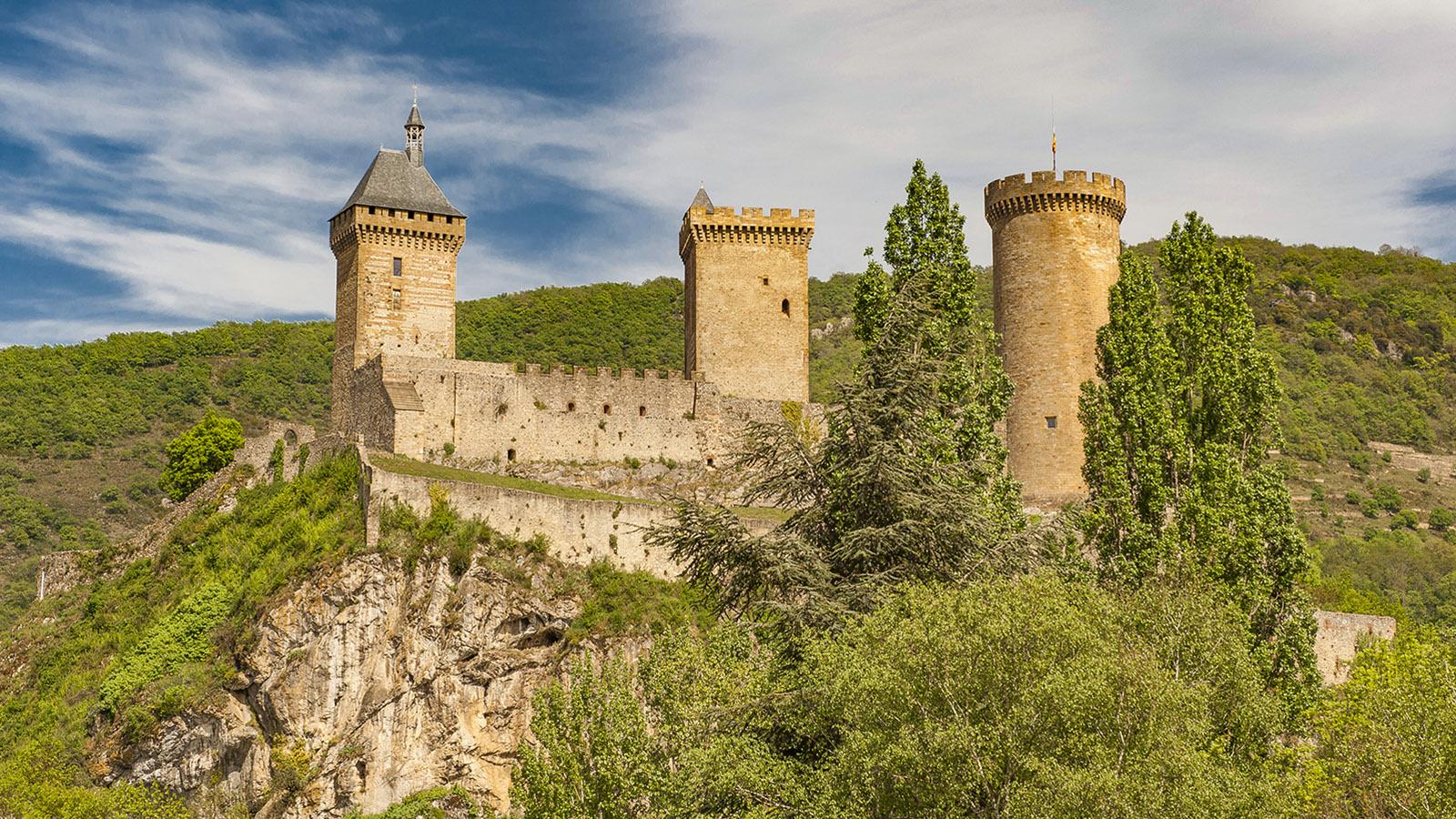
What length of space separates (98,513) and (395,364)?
38829 millimetres

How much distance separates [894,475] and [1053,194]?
1683 centimetres

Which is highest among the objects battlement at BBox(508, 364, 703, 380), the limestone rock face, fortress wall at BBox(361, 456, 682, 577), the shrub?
battlement at BBox(508, 364, 703, 380)

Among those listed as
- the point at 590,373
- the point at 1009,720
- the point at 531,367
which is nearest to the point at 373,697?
the point at 531,367

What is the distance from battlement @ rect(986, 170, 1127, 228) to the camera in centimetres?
3781

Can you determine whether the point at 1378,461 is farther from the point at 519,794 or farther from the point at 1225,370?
the point at 519,794

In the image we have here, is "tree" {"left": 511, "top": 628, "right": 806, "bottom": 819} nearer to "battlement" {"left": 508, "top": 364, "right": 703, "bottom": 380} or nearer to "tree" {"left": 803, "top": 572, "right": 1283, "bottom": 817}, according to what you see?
"tree" {"left": 803, "top": 572, "right": 1283, "bottom": 817}

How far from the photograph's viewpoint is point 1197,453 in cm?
2759

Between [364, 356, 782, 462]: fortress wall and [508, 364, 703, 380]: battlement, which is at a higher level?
[508, 364, 703, 380]: battlement

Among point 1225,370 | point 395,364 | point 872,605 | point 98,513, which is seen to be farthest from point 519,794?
point 98,513

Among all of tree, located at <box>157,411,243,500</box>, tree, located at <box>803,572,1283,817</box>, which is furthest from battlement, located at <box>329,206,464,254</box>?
tree, located at <box>803,572,1283,817</box>

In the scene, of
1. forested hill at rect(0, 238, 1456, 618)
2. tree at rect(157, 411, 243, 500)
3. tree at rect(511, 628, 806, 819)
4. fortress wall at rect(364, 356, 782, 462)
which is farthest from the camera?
forested hill at rect(0, 238, 1456, 618)

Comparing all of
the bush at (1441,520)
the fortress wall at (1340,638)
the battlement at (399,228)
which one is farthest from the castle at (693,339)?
the bush at (1441,520)

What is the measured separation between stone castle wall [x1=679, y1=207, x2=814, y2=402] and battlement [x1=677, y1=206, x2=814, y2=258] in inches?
1.0

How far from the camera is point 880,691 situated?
18688 mm
